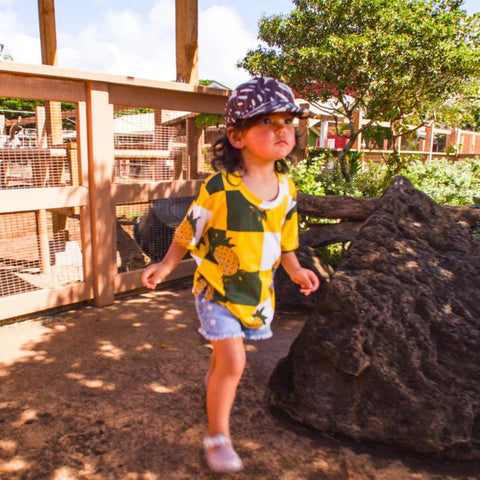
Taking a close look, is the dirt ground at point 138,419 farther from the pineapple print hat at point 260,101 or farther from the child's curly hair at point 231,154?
the pineapple print hat at point 260,101

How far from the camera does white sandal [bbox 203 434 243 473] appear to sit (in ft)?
7.13

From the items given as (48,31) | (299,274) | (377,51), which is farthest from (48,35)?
(299,274)

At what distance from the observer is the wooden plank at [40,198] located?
3719mm

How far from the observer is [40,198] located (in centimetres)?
389

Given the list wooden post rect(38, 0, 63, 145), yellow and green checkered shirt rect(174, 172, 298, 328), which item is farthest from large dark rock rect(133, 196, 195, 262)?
yellow and green checkered shirt rect(174, 172, 298, 328)

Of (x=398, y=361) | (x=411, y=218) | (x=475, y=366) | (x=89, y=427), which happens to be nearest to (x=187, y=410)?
(x=89, y=427)

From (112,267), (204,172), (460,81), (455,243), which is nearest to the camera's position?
(455,243)

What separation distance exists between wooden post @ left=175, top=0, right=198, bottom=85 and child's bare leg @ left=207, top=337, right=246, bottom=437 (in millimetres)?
4244

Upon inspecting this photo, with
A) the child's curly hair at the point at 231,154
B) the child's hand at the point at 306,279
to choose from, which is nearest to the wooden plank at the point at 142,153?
the child's curly hair at the point at 231,154

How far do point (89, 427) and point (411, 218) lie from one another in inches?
103

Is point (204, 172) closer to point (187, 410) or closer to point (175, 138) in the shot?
point (175, 138)

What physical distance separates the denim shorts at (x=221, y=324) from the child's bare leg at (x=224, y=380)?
0.10ft

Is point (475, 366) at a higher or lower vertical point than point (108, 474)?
higher

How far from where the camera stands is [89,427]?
2.54 m
